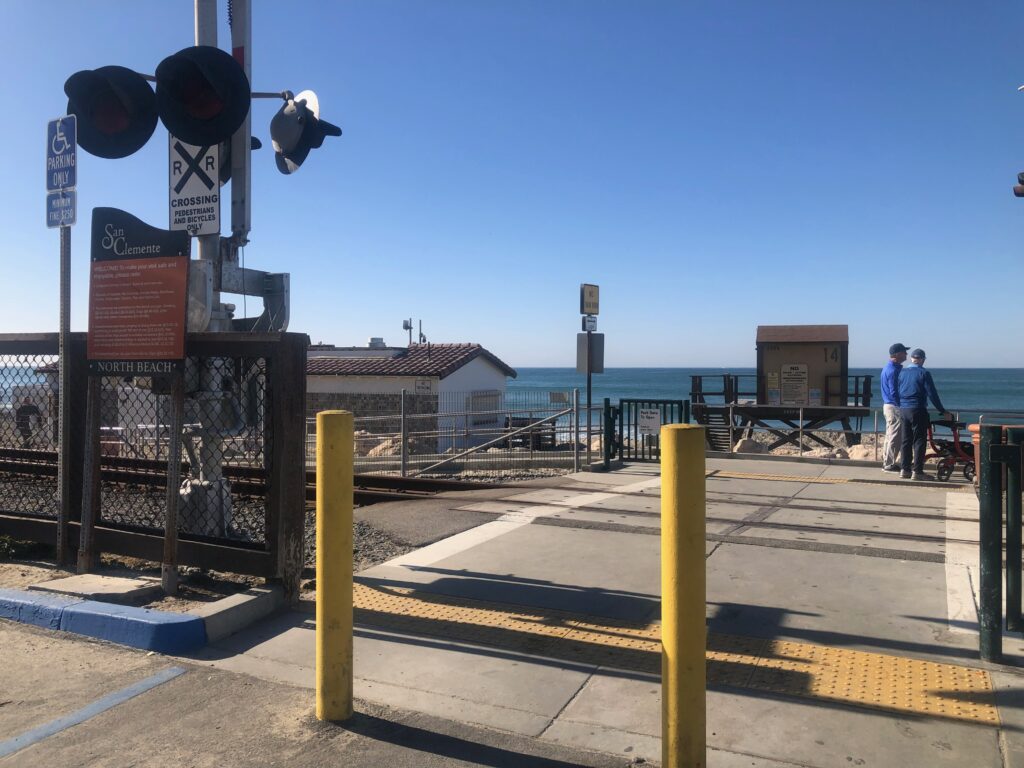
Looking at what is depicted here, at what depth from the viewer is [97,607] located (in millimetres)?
5492

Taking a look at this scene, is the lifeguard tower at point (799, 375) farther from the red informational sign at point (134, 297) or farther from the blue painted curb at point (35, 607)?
the blue painted curb at point (35, 607)

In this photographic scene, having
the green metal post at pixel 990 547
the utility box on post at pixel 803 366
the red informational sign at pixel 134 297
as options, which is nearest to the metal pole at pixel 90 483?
the red informational sign at pixel 134 297

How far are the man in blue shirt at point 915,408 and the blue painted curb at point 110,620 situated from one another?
9.87 meters

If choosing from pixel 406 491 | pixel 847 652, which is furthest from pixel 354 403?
pixel 847 652

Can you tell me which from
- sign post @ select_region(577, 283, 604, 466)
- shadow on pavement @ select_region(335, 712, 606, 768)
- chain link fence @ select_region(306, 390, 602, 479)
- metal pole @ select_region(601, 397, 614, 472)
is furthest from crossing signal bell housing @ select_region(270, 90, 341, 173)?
sign post @ select_region(577, 283, 604, 466)

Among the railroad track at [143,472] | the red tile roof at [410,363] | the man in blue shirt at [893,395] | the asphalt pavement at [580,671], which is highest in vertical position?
the red tile roof at [410,363]

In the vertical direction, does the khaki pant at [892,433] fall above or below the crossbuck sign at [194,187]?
below

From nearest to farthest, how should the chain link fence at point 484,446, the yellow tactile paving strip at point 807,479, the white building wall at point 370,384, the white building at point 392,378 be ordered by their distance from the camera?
the yellow tactile paving strip at point 807,479, the chain link fence at point 484,446, the white building at point 392,378, the white building wall at point 370,384

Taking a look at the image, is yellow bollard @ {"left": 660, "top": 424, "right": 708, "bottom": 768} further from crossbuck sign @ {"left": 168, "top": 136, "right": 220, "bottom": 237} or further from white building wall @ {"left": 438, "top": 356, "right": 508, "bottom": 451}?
white building wall @ {"left": 438, "top": 356, "right": 508, "bottom": 451}

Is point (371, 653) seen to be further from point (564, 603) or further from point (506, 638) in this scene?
point (564, 603)

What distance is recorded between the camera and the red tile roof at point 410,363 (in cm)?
3308

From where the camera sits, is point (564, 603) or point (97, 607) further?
point (564, 603)

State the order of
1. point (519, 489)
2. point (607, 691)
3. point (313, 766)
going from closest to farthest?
point (313, 766) < point (607, 691) < point (519, 489)

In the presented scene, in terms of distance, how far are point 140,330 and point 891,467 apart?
35.7 ft
